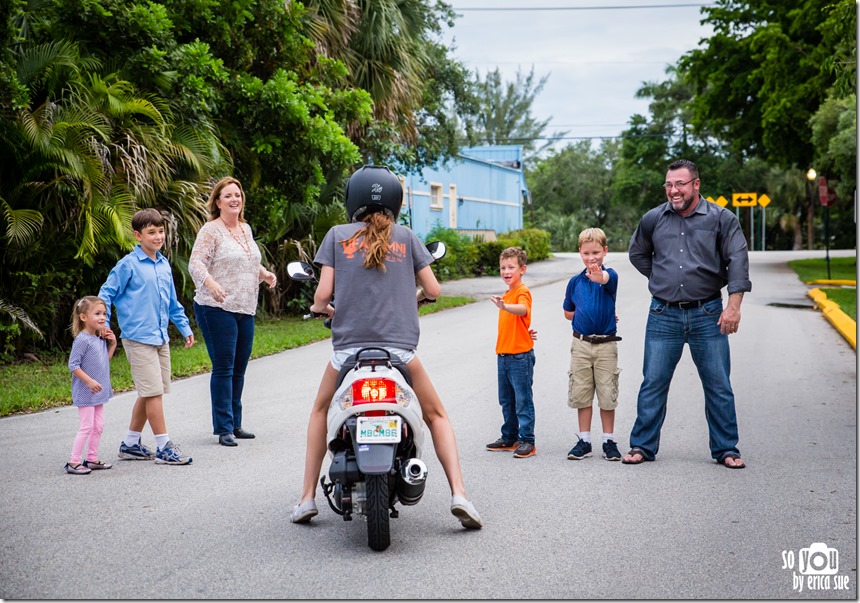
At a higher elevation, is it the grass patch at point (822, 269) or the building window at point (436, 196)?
the building window at point (436, 196)

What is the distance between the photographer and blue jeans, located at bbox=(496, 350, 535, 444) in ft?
23.0

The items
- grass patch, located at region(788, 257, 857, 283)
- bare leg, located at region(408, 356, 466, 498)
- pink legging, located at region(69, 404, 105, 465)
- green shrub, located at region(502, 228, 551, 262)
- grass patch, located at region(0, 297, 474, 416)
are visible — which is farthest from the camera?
green shrub, located at region(502, 228, 551, 262)

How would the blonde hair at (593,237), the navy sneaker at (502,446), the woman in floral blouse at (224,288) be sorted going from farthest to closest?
the woman in floral blouse at (224,288) < the navy sneaker at (502,446) < the blonde hair at (593,237)

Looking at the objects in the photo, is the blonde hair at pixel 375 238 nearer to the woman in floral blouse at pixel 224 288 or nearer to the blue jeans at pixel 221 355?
the woman in floral blouse at pixel 224 288

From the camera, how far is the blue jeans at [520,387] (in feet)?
23.0

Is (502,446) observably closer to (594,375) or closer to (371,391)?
(594,375)

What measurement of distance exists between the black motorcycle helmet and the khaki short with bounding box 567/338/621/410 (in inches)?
93.2

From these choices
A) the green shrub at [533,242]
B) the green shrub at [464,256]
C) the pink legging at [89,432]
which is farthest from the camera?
the green shrub at [533,242]

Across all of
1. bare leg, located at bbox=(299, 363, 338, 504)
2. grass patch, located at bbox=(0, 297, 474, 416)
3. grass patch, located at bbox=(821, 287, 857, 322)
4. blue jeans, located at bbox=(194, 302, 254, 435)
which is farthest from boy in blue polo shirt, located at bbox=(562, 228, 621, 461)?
grass patch, located at bbox=(821, 287, 857, 322)

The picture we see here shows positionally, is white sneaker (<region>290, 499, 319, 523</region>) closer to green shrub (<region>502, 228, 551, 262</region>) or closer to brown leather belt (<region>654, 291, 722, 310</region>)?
brown leather belt (<region>654, 291, 722, 310</region>)

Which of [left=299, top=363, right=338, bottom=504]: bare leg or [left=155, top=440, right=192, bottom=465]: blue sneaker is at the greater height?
[left=299, top=363, right=338, bottom=504]: bare leg

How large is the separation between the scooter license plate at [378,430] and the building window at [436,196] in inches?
1251

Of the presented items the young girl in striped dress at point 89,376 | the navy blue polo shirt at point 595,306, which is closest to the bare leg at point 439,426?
the navy blue polo shirt at point 595,306

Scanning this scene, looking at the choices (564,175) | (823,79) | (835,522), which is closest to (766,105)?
(823,79)
